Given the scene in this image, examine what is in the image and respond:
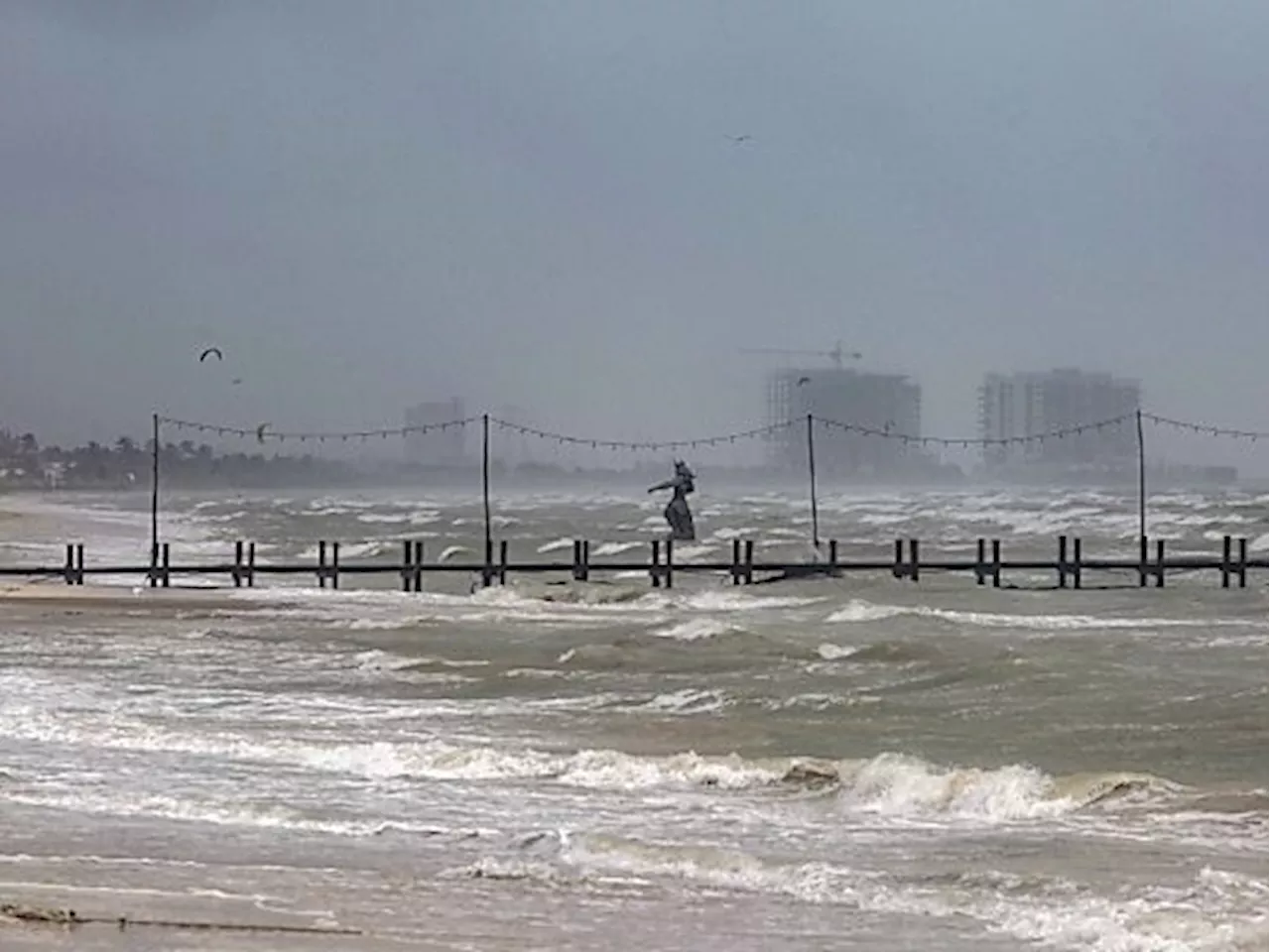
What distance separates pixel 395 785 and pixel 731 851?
353 cm

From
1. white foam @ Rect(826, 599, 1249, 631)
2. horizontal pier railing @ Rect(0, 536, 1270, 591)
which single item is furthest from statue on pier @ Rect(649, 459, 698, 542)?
white foam @ Rect(826, 599, 1249, 631)

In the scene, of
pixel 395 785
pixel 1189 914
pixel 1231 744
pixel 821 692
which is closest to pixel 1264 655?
pixel 821 692

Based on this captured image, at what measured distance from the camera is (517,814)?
1180 centimetres

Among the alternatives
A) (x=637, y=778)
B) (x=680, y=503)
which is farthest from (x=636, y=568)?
(x=637, y=778)

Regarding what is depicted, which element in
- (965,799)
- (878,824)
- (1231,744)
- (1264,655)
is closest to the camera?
(878,824)

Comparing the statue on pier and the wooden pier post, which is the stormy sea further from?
the statue on pier

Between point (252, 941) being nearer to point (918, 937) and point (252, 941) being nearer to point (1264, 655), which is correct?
point (918, 937)

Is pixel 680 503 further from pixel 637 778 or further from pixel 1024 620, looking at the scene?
pixel 637 778

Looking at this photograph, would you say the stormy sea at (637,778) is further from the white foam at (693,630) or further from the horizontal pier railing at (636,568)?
the horizontal pier railing at (636,568)

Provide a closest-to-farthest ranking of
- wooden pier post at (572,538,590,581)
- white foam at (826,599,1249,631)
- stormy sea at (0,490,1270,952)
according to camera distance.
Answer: stormy sea at (0,490,1270,952)
white foam at (826,599,1249,631)
wooden pier post at (572,538,590,581)

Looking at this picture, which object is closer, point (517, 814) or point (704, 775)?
point (517, 814)

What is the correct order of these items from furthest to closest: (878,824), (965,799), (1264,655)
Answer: (1264,655) → (965,799) → (878,824)

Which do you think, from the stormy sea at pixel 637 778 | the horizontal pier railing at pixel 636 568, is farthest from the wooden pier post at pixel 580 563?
the stormy sea at pixel 637 778

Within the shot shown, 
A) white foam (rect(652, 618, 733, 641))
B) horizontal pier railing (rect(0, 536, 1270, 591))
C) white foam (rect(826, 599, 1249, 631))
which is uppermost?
horizontal pier railing (rect(0, 536, 1270, 591))
